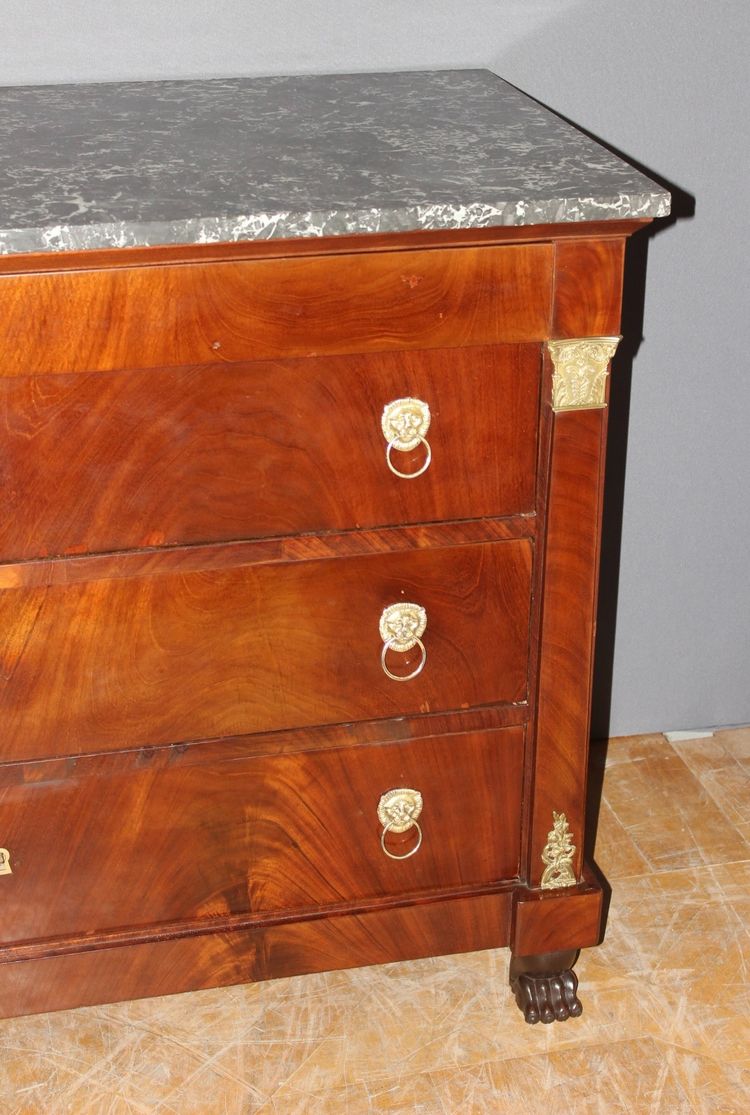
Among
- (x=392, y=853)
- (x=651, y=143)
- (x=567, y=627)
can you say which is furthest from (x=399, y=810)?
(x=651, y=143)

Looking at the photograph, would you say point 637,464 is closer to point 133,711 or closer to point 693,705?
point 693,705

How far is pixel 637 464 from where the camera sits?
192 centimetres

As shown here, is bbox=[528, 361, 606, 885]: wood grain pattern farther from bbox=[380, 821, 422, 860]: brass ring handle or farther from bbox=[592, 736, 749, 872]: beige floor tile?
bbox=[592, 736, 749, 872]: beige floor tile

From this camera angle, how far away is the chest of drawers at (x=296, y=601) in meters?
1.18

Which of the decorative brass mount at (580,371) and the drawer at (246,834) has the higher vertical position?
the decorative brass mount at (580,371)

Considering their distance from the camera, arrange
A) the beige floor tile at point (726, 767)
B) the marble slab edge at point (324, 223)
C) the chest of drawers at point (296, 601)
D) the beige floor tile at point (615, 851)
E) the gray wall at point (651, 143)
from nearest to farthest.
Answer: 1. the marble slab edge at point (324, 223)
2. the chest of drawers at point (296, 601)
3. the gray wall at point (651, 143)
4. the beige floor tile at point (615, 851)
5. the beige floor tile at point (726, 767)

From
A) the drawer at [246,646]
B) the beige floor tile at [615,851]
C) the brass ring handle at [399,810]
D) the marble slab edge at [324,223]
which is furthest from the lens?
the beige floor tile at [615,851]

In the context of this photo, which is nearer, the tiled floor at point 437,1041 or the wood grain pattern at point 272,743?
the wood grain pattern at point 272,743

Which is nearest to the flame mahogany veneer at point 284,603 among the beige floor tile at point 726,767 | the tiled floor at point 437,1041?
the tiled floor at point 437,1041

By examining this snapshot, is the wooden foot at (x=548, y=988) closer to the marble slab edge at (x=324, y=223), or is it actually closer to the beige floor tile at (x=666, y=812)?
the beige floor tile at (x=666, y=812)

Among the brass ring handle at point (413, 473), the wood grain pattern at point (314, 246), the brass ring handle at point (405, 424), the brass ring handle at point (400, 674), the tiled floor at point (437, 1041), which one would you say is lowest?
the tiled floor at point (437, 1041)

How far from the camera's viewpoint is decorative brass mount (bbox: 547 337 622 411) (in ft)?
4.09

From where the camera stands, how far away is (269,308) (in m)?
1.18

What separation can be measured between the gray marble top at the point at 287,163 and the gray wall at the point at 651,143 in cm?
6
